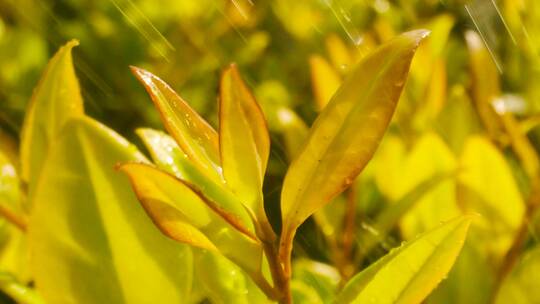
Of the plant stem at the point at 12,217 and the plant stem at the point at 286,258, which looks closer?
the plant stem at the point at 286,258

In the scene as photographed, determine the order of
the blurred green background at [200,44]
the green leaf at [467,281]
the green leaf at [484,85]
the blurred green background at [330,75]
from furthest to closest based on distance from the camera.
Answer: the blurred green background at [200,44] → the green leaf at [484,85] → the blurred green background at [330,75] → the green leaf at [467,281]

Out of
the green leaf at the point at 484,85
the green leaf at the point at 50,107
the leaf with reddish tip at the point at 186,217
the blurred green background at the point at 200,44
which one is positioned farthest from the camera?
the blurred green background at the point at 200,44

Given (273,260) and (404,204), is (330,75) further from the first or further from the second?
(273,260)

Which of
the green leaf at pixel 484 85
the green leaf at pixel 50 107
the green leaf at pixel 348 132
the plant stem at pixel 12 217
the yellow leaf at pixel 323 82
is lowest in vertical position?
the green leaf at pixel 484 85

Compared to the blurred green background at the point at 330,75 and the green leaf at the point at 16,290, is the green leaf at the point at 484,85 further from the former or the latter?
the green leaf at the point at 16,290

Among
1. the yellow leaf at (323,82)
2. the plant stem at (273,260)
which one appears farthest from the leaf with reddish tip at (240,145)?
the yellow leaf at (323,82)

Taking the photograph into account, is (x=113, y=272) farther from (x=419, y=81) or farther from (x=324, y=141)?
(x=419, y=81)

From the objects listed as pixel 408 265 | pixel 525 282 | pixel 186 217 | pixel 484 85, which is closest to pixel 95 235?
pixel 186 217

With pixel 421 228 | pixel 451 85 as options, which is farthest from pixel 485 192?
pixel 451 85
